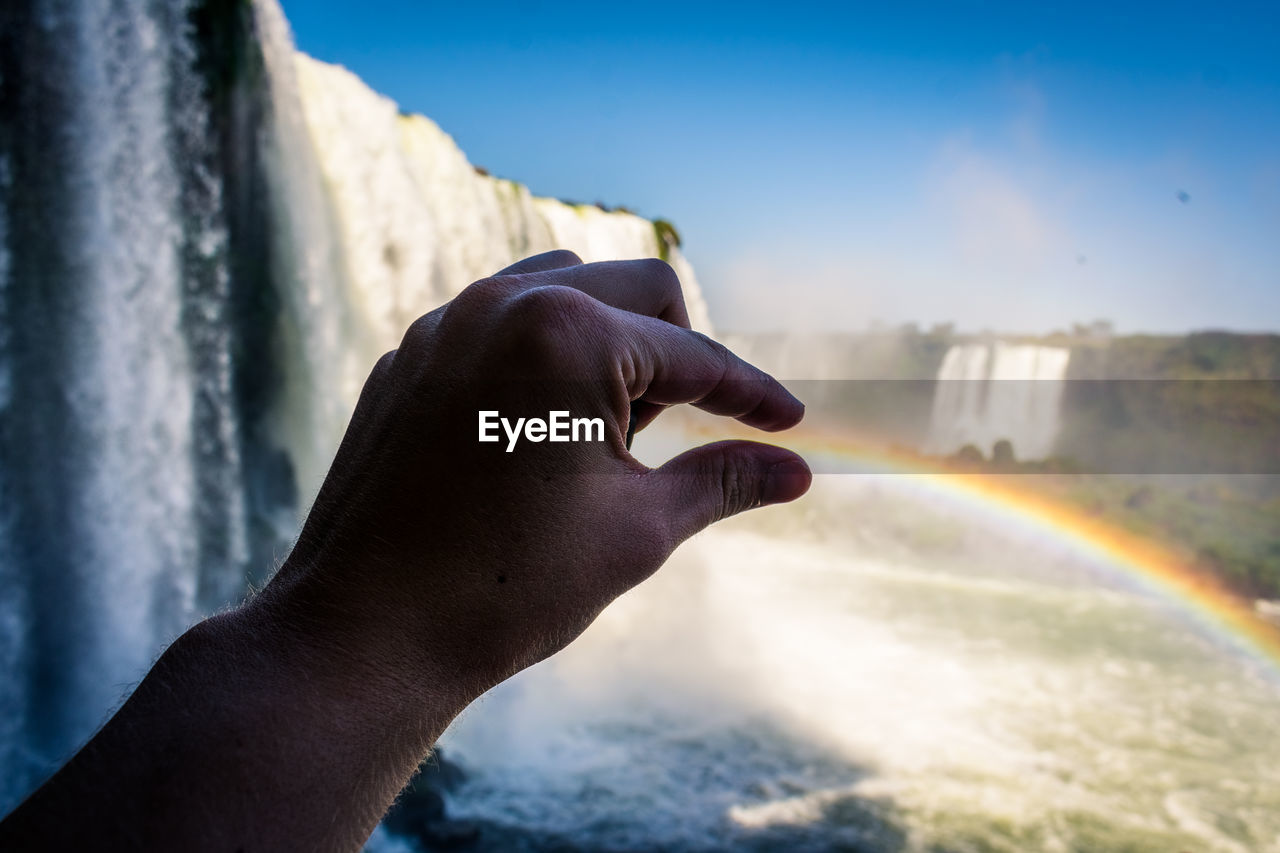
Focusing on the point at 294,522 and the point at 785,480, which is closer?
the point at 785,480

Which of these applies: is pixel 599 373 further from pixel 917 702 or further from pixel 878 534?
pixel 878 534

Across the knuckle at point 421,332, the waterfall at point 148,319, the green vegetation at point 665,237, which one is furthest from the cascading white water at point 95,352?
the green vegetation at point 665,237

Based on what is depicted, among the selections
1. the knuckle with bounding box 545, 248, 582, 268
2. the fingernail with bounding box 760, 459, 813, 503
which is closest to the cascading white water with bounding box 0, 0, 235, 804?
the knuckle with bounding box 545, 248, 582, 268

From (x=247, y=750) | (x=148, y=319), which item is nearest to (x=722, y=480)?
(x=247, y=750)

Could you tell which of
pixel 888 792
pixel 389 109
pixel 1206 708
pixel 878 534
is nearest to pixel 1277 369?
pixel 878 534

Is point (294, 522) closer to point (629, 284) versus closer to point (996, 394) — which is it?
point (629, 284)

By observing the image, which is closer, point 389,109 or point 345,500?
point 345,500
